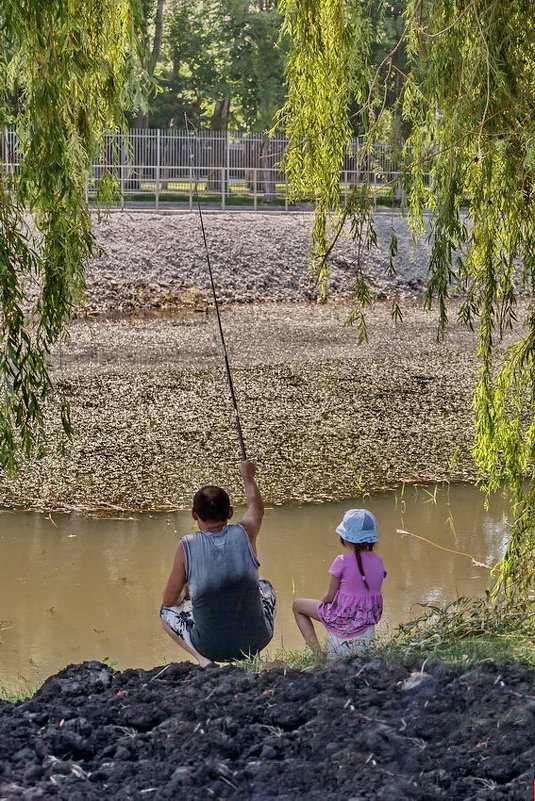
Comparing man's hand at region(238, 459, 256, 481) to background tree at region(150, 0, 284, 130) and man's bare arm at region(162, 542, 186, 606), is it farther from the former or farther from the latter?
background tree at region(150, 0, 284, 130)

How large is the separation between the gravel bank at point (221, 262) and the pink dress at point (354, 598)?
706 inches

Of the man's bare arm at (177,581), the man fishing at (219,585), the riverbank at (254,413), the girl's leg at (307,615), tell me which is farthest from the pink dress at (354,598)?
the riverbank at (254,413)

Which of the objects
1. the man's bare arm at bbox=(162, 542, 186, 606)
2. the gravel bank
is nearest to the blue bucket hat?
the man's bare arm at bbox=(162, 542, 186, 606)

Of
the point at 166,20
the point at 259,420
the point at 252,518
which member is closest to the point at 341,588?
the point at 252,518

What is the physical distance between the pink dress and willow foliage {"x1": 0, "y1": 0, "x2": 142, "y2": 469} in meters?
1.36

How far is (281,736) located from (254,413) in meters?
9.90

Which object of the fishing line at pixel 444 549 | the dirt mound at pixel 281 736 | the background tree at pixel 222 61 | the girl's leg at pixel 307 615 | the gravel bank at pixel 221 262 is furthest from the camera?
the background tree at pixel 222 61

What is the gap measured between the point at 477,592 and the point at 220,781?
4.72 metres

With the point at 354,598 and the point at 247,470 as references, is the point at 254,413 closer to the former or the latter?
the point at 247,470

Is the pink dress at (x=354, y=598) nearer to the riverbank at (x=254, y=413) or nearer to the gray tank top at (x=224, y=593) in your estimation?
the gray tank top at (x=224, y=593)

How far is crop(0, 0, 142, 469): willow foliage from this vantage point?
436 centimetres

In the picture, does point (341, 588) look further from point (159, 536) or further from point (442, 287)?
point (159, 536)

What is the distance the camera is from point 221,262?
81.6 ft

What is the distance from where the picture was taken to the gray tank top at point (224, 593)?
14.0ft
